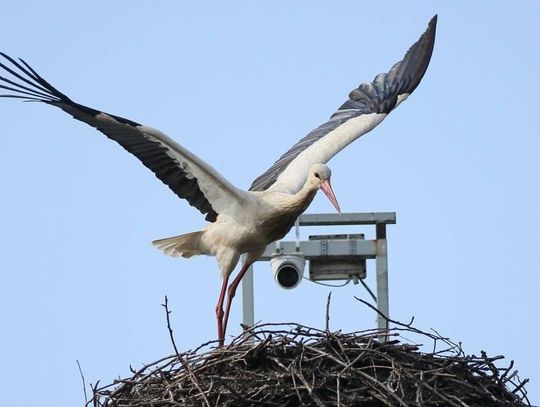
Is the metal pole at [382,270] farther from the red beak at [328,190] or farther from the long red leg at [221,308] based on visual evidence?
the long red leg at [221,308]

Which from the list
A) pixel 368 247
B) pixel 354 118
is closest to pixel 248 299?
pixel 368 247

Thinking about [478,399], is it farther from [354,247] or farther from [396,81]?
[396,81]

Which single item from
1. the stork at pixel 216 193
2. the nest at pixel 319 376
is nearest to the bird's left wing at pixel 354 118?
the stork at pixel 216 193

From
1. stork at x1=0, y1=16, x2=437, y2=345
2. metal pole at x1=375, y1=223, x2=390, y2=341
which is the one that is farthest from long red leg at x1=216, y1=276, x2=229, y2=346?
metal pole at x1=375, y1=223, x2=390, y2=341

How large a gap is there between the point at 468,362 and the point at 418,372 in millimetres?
350

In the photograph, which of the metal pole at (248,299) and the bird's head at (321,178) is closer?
the metal pole at (248,299)

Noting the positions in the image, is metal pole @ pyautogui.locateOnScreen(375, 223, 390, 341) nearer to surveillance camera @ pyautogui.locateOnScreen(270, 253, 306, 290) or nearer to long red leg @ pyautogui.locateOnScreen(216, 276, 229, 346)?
surveillance camera @ pyautogui.locateOnScreen(270, 253, 306, 290)

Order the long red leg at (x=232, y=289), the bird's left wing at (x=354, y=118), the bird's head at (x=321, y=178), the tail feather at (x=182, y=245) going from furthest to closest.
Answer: the bird's left wing at (x=354, y=118) < the tail feather at (x=182, y=245) < the long red leg at (x=232, y=289) < the bird's head at (x=321, y=178)

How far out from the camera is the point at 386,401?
8.05 m

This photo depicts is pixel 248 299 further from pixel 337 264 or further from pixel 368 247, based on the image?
pixel 368 247

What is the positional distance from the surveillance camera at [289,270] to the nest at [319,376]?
105cm

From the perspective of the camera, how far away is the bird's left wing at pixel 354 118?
1117cm

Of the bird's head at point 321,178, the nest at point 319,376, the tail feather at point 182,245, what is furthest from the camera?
the tail feather at point 182,245

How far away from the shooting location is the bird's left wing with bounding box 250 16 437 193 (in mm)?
11172
